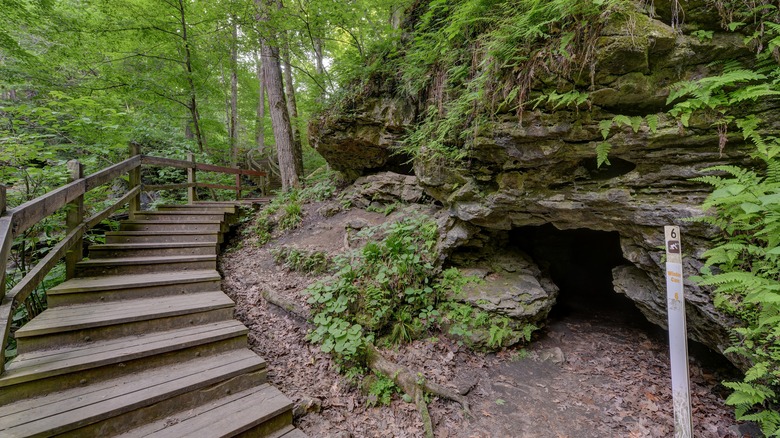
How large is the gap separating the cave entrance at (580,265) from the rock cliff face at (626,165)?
143 centimetres

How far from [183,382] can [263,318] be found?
1757 mm

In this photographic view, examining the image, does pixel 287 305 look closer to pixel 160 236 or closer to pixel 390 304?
pixel 390 304

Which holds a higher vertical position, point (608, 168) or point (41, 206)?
point (608, 168)

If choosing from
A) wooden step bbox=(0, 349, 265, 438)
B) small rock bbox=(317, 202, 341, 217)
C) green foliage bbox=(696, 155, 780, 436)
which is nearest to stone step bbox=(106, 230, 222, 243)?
small rock bbox=(317, 202, 341, 217)

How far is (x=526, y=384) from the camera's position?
339cm

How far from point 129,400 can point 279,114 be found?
7.73m

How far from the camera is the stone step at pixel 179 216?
219 inches

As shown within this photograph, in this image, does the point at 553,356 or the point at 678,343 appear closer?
the point at 678,343

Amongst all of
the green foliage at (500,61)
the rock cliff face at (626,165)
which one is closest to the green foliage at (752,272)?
the rock cliff face at (626,165)

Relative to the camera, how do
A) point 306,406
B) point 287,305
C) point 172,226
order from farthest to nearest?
1. point 172,226
2. point 287,305
3. point 306,406

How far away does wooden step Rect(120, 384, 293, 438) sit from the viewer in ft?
7.51

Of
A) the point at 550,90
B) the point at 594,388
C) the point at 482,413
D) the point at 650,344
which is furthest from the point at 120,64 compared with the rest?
the point at 650,344

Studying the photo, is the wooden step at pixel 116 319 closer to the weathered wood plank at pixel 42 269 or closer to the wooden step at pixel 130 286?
the wooden step at pixel 130 286

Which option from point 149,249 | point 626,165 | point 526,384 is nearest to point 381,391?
point 526,384
